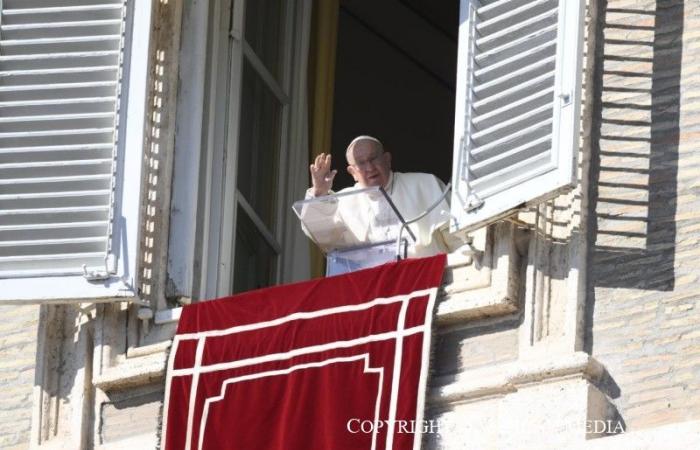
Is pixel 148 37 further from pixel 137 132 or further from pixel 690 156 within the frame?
pixel 690 156

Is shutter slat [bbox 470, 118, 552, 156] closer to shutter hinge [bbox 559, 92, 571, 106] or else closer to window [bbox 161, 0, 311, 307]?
shutter hinge [bbox 559, 92, 571, 106]

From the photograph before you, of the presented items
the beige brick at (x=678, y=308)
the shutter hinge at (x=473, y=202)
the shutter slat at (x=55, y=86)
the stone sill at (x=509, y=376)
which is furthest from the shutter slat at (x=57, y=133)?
the beige brick at (x=678, y=308)

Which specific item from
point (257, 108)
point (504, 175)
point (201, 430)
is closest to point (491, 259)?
point (504, 175)

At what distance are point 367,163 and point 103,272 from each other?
109cm

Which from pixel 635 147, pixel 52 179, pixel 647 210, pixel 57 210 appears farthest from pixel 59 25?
pixel 647 210

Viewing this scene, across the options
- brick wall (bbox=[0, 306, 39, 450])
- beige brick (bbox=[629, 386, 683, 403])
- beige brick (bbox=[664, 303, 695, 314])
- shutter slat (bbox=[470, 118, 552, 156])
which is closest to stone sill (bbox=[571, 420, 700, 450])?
beige brick (bbox=[629, 386, 683, 403])

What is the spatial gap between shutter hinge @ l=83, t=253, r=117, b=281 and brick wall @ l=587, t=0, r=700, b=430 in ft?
5.64

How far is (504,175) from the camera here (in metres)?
11.4

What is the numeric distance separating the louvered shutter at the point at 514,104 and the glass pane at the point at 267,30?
1631 mm

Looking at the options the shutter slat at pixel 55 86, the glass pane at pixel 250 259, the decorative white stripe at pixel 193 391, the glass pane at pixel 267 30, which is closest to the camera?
the decorative white stripe at pixel 193 391

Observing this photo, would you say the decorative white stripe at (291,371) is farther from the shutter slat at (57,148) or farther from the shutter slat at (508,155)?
the shutter slat at (57,148)

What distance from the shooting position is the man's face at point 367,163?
12602 mm

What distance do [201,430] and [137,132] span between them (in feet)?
3.65

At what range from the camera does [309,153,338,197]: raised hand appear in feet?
40.4
